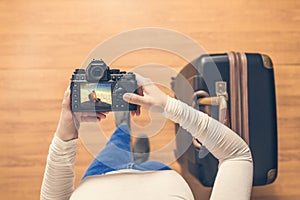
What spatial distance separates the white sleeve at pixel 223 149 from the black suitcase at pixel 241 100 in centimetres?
30

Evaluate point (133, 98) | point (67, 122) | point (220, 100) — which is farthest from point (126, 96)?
point (220, 100)

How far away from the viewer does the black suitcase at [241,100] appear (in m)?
1.22

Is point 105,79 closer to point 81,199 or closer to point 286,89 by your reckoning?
point 81,199

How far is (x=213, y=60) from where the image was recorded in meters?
1.22

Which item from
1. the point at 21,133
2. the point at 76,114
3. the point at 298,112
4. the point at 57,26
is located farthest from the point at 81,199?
the point at 298,112

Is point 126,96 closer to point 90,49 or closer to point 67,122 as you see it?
point 67,122

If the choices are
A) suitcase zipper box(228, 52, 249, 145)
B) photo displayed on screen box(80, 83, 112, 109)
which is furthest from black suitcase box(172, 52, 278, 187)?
photo displayed on screen box(80, 83, 112, 109)

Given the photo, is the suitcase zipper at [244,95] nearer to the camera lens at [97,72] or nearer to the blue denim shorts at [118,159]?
the blue denim shorts at [118,159]

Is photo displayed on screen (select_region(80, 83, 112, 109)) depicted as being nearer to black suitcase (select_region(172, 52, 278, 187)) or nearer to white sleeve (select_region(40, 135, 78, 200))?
white sleeve (select_region(40, 135, 78, 200))

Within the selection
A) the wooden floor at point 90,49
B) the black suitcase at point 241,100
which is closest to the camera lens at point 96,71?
the black suitcase at point 241,100

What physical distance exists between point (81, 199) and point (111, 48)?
2.31ft

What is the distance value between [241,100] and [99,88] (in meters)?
0.49

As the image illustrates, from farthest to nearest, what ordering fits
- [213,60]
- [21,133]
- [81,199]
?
[21,133], [213,60], [81,199]

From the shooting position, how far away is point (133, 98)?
0.83 metres
